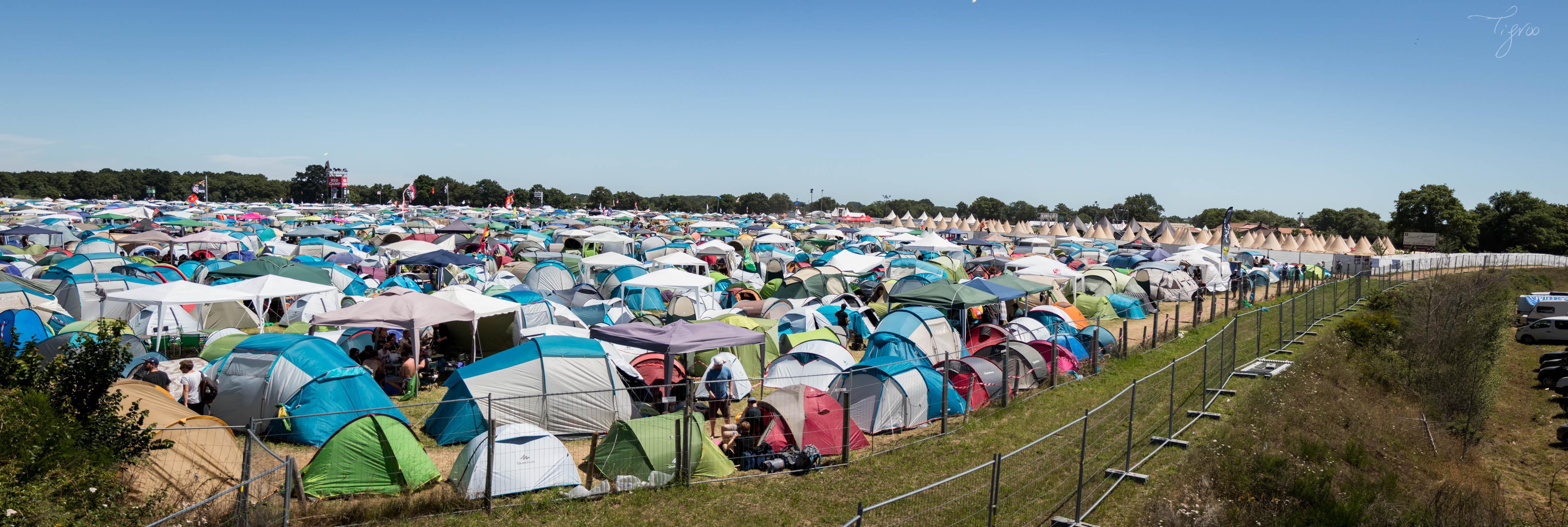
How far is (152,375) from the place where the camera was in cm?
994

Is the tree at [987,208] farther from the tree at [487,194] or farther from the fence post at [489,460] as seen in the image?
the fence post at [489,460]

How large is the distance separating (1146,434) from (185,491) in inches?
426

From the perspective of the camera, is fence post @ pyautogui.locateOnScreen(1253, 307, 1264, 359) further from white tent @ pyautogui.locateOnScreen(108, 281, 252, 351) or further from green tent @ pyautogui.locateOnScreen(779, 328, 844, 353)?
white tent @ pyautogui.locateOnScreen(108, 281, 252, 351)

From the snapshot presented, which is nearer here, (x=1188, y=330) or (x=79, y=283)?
(x=79, y=283)

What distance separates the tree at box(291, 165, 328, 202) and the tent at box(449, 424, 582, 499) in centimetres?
12176

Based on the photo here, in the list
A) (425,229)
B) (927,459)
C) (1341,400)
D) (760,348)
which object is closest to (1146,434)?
(927,459)

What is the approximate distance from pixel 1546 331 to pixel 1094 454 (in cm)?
2831

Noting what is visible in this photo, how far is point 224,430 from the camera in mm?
7941

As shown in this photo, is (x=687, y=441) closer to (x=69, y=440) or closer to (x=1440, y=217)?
(x=69, y=440)

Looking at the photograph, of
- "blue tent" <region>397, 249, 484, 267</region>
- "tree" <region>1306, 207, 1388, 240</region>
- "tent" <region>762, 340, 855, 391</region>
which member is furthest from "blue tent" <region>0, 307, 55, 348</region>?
"tree" <region>1306, 207, 1388, 240</region>

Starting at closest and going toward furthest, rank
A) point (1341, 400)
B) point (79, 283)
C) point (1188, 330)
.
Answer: point (1341, 400) → point (79, 283) → point (1188, 330)

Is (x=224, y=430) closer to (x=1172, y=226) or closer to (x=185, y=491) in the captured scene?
(x=185, y=491)

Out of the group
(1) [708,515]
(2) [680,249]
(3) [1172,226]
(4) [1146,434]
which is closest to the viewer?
(1) [708,515]

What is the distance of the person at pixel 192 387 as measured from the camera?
33.0 ft
